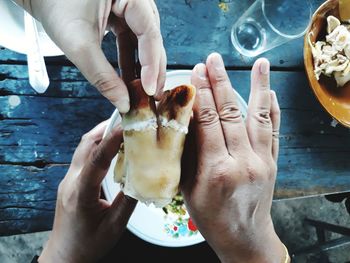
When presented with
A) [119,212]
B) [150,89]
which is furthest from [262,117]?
[119,212]

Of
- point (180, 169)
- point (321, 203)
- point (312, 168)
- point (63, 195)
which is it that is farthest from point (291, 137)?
point (321, 203)

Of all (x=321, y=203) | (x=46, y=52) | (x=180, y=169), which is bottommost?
(x=321, y=203)

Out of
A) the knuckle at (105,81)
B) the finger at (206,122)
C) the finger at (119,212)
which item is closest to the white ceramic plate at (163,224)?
the finger at (119,212)

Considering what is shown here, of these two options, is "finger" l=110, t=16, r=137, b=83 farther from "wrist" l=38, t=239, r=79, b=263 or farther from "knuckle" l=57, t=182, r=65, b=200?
"wrist" l=38, t=239, r=79, b=263

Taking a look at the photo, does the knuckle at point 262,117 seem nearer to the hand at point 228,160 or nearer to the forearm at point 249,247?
the hand at point 228,160

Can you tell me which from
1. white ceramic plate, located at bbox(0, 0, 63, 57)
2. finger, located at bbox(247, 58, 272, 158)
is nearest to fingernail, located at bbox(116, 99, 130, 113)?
finger, located at bbox(247, 58, 272, 158)

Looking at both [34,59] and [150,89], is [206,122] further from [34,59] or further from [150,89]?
[34,59]

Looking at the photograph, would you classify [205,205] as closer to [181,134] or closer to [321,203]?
[181,134]
